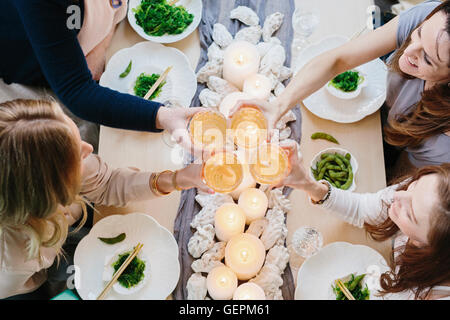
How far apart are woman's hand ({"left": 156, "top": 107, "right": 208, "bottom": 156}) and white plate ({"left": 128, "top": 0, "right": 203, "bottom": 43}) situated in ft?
1.28

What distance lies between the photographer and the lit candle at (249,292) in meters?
1.14

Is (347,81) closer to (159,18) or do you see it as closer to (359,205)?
(359,205)

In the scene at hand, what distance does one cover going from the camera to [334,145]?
1.43m

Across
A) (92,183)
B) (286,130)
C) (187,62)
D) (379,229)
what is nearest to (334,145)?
(286,130)

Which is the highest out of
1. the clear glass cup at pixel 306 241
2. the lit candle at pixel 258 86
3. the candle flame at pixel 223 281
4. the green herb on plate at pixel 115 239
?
the lit candle at pixel 258 86

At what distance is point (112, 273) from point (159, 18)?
104 cm

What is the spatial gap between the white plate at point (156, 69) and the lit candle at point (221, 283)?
2.16 ft

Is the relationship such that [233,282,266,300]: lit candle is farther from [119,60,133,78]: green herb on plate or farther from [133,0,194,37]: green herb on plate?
[133,0,194,37]: green herb on plate

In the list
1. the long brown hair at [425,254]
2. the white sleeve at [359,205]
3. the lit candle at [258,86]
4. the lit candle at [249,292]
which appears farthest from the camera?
the lit candle at [258,86]

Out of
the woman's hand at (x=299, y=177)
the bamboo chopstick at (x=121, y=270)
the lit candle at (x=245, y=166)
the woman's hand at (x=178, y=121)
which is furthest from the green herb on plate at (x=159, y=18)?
the bamboo chopstick at (x=121, y=270)

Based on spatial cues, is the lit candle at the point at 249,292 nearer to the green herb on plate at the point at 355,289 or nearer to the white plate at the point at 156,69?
the green herb on plate at the point at 355,289

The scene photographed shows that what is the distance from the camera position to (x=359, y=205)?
127 centimetres
